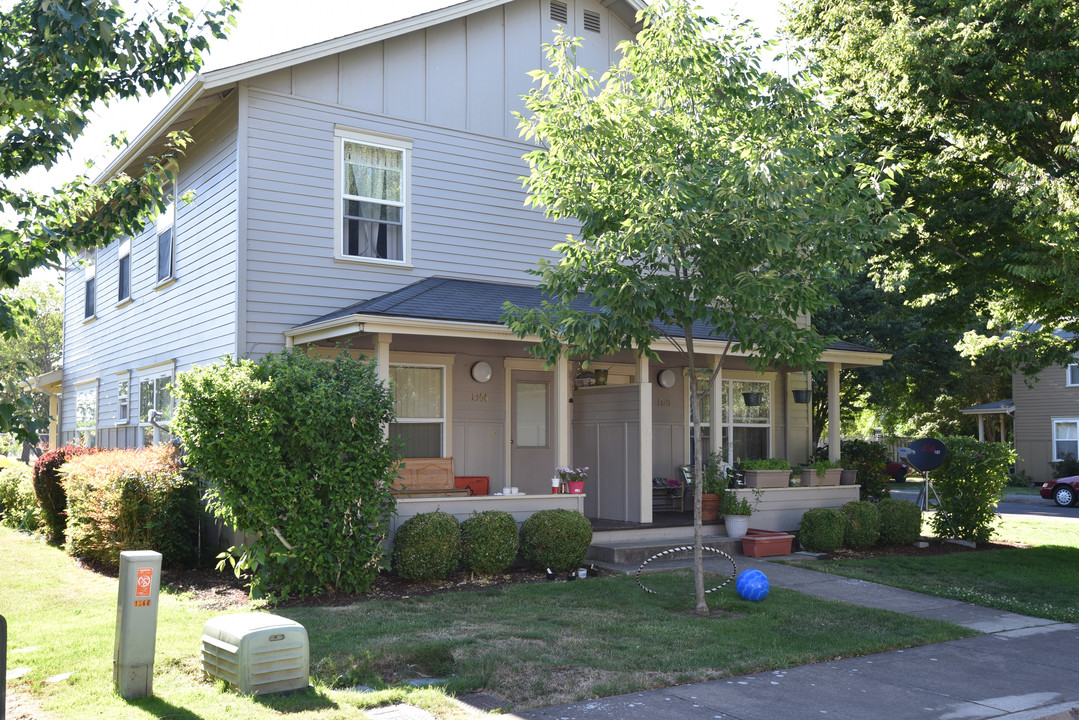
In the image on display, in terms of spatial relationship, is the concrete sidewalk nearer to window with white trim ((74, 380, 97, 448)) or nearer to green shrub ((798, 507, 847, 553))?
green shrub ((798, 507, 847, 553))

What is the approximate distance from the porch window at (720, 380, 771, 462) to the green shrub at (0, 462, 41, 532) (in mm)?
12423

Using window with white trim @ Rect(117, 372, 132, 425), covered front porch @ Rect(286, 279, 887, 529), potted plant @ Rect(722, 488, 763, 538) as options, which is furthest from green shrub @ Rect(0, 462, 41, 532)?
potted plant @ Rect(722, 488, 763, 538)

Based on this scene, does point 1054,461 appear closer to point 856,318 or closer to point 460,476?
point 856,318

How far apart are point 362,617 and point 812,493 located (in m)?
8.44

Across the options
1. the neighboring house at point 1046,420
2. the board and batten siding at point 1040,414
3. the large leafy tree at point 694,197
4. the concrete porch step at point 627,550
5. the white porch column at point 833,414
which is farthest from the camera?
the board and batten siding at point 1040,414

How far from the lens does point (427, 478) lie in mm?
11562

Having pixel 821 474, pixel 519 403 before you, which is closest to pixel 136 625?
pixel 519 403

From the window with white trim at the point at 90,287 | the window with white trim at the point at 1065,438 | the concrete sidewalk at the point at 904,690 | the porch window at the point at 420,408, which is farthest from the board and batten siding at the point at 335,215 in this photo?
the window with white trim at the point at 1065,438

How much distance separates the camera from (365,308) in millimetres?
11211

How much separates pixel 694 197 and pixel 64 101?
545 centimetres

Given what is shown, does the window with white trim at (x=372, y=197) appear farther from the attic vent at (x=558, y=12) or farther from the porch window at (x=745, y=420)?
the porch window at (x=745, y=420)

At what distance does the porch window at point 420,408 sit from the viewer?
12.6 m

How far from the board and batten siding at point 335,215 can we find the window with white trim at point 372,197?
0.13 metres

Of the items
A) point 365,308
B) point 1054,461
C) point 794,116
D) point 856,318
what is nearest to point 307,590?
point 365,308
